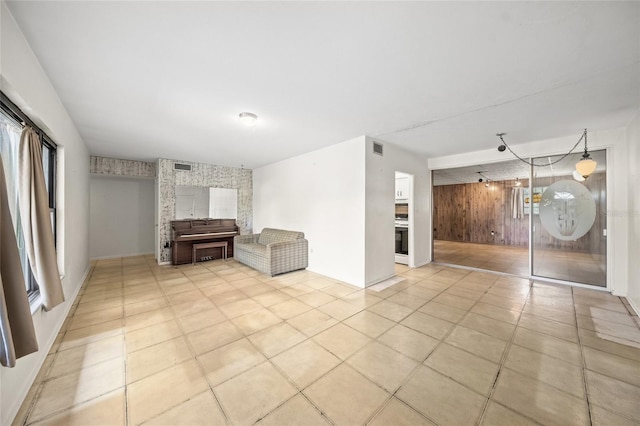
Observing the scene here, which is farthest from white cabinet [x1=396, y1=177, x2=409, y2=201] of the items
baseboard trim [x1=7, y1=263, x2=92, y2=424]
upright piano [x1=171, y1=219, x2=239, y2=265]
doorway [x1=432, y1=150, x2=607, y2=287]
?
baseboard trim [x1=7, y1=263, x2=92, y2=424]

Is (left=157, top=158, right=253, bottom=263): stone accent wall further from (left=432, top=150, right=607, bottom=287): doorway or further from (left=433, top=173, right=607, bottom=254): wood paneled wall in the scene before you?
(left=433, top=173, right=607, bottom=254): wood paneled wall

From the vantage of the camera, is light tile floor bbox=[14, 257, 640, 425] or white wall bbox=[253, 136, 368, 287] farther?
white wall bbox=[253, 136, 368, 287]

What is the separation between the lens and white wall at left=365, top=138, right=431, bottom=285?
388cm

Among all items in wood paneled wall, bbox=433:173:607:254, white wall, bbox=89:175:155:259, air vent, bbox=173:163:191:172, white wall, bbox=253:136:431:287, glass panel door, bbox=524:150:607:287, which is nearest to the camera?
glass panel door, bbox=524:150:607:287

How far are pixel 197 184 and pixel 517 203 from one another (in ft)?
32.7

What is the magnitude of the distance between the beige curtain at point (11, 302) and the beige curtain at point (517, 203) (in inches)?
403

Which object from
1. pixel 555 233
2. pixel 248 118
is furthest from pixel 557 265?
pixel 248 118

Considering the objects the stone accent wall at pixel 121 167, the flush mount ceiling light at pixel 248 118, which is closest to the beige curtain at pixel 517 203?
the flush mount ceiling light at pixel 248 118

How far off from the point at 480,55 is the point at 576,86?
131 centimetres

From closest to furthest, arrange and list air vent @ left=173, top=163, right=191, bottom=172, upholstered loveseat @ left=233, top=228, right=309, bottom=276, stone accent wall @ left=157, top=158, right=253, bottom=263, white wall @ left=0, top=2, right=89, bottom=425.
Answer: white wall @ left=0, top=2, right=89, bottom=425
upholstered loveseat @ left=233, top=228, right=309, bottom=276
stone accent wall @ left=157, top=158, right=253, bottom=263
air vent @ left=173, top=163, right=191, bottom=172

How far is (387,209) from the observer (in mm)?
4254

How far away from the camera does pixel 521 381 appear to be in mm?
1738

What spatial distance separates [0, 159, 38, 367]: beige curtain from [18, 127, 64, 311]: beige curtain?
2.08ft

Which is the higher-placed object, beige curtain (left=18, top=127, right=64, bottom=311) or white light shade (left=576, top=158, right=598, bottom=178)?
white light shade (left=576, top=158, right=598, bottom=178)
